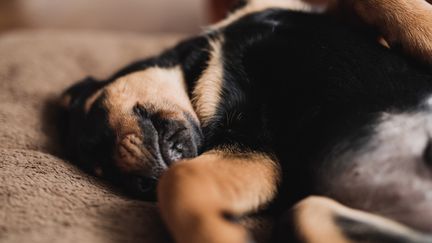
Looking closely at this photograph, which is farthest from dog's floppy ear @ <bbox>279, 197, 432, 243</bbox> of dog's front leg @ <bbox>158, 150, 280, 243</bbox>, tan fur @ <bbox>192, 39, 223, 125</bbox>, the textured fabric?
tan fur @ <bbox>192, 39, 223, 125</bbox>

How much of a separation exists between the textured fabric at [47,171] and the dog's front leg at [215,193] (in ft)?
0.37

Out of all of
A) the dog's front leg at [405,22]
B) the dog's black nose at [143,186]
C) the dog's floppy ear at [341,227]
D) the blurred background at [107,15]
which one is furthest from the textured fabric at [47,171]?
the blurred background at [107,15]

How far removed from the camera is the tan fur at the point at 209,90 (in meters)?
1.31

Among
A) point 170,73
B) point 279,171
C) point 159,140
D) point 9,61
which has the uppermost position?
point 9,61

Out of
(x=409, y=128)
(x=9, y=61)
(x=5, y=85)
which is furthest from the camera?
(x=9, y=61)

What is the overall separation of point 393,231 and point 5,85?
4.71 feet

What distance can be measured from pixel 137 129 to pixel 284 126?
0.38 m

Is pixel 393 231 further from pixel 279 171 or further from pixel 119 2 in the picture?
pixel 119 2

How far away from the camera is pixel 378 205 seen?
104 centimetres

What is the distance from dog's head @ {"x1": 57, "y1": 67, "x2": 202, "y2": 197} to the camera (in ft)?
4.04

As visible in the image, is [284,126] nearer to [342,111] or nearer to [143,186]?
[342,111]

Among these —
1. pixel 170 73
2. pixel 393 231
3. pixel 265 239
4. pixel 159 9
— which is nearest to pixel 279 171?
pixel 265 239

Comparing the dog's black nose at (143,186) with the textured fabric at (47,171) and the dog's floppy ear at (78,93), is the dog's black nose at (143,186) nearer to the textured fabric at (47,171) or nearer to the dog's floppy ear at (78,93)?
the textured fabric at (47,171)

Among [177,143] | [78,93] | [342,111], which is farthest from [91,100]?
[342,111]
